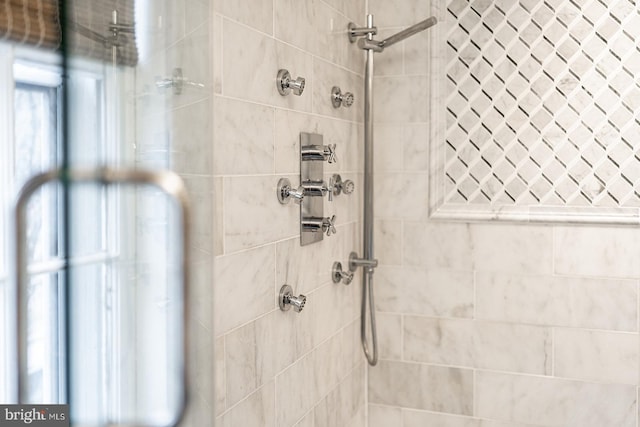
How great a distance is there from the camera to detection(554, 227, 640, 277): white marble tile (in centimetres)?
199

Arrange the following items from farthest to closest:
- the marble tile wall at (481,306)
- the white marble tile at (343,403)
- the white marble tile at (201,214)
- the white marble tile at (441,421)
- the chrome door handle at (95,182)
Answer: the white marble tile at (441,421), the marble tile wall at (481,306), the white marble tile at (343,403), the white marble tile at (201,214), the chrome door handle at (95,182)

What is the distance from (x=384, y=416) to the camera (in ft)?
7.58

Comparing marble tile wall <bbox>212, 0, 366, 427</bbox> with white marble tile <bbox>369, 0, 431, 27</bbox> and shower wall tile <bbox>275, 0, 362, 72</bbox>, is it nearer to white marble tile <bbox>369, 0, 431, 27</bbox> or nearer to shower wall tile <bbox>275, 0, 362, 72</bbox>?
shower wall tile <bbox>275, 0, 362, 72</bbox>

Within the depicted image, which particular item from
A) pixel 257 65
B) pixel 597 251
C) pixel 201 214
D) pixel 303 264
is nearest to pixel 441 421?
pixel 597 251

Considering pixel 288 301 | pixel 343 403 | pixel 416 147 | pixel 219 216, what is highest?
pixel 416 147

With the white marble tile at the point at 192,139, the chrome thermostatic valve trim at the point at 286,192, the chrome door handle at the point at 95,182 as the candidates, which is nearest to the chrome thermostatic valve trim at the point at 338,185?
the chrome thermostatic valve trim at the point at 286,192

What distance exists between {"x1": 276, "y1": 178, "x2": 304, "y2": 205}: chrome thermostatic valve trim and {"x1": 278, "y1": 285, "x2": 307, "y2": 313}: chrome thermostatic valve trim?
0.75 feet

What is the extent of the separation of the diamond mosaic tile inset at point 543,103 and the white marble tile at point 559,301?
0.87 ft

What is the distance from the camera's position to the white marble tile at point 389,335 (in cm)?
227

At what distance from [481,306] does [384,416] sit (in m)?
0.57

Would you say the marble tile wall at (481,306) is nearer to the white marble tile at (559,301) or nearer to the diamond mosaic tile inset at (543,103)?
the white marble tile at (559,301)

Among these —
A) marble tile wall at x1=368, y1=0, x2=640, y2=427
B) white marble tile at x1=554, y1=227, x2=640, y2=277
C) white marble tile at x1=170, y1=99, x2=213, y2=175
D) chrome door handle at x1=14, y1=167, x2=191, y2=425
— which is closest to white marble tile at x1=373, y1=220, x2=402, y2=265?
marble tile wall at x1=368, y1=0, x2=640, y2=427

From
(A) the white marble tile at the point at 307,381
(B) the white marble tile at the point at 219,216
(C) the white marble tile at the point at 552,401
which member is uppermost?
(B) the white marble tile at the point at 219,216

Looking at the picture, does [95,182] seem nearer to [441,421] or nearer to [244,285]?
[244,285]
